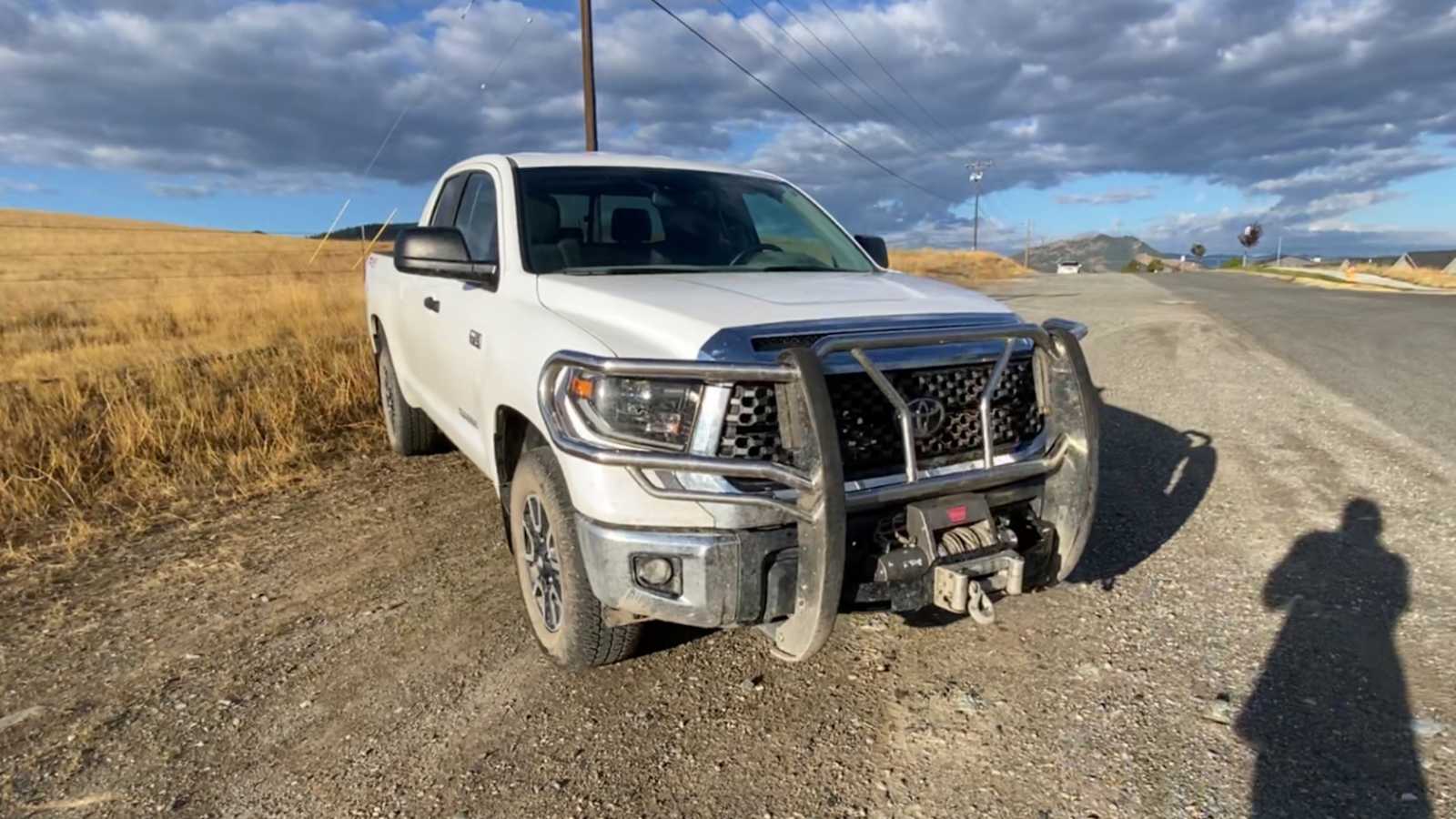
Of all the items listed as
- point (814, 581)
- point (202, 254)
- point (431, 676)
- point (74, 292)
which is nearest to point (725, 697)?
point (814, 581)

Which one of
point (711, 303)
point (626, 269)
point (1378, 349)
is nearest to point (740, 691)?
point (711, 303)

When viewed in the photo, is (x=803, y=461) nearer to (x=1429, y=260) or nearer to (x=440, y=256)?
(x=440, y=256)

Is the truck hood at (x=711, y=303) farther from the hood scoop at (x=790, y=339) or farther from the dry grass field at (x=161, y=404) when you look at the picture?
the dry grass field at (x=161, y=404)

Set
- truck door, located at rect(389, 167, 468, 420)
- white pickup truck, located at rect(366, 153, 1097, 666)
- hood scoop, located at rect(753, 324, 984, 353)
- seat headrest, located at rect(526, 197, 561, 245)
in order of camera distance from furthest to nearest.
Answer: truck door, located at rect(389, 167, 468, 420), seat headrest, located at rect(526, 197, 561, 245), hood scoop, located at rect(753, 324, 984, 353), white pickup truck, located at rect(366, 153, 1097, 666)

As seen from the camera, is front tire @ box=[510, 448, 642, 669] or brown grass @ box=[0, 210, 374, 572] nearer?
front tire @ box=[510, 448, 642, 669]

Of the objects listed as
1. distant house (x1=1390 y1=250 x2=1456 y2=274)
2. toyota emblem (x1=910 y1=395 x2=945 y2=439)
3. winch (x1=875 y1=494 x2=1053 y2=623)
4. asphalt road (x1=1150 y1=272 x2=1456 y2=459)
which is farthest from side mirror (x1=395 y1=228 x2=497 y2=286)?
distant house (x1=1390 y1=250 x2=1456 y2=274)

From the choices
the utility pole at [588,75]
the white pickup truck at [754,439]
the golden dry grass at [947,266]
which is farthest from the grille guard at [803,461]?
the golden dry grass at [947,266]

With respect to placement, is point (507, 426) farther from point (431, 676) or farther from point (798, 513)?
point (798, 513)

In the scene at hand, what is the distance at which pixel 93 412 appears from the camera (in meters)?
6.03

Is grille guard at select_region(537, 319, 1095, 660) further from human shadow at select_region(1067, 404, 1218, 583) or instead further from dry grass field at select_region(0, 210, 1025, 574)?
dry grass field at select_region(0, 210, 1025, 574)

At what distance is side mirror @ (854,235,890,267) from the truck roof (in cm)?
66

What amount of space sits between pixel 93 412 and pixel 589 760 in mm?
5343

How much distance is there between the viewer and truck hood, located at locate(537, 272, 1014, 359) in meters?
2.67

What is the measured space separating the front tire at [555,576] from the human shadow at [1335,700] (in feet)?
6.41
